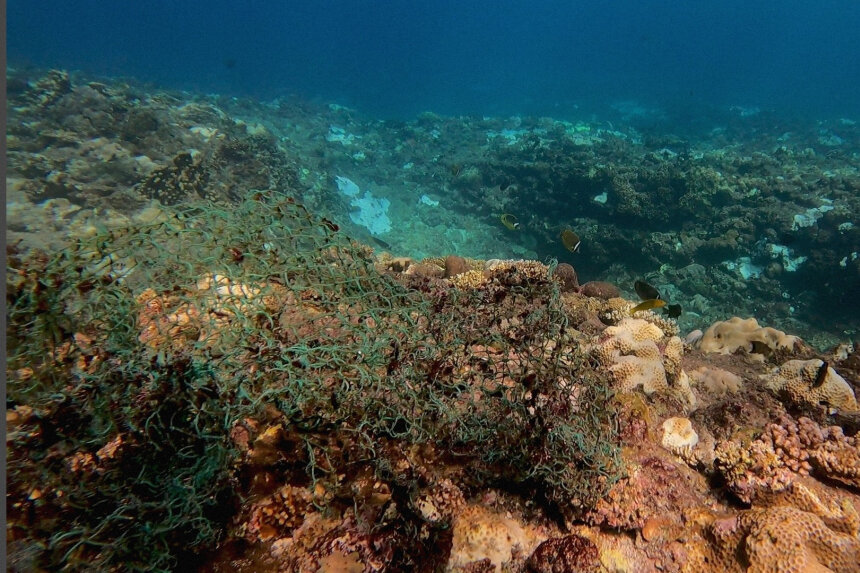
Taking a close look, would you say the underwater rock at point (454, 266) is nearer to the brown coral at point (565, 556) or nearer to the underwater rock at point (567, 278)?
the underwater rock at point (567, 278)

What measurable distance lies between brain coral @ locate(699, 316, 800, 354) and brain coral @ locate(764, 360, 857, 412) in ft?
5.48

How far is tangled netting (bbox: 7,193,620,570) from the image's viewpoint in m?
1.95

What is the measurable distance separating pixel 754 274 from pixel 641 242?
4.19 meters

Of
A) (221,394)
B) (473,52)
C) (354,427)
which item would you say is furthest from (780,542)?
(473,52)

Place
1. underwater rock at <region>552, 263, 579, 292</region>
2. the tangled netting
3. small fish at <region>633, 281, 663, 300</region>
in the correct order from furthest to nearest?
underwater rock at <region>552, 263, 579, 292</region>
small fish at <region>633, 281, 663, 300</region>
the tangled netting

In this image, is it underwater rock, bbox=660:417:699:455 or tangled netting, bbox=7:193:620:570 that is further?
underwater rock, bbox=660:417:699:455

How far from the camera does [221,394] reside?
6.95 feet

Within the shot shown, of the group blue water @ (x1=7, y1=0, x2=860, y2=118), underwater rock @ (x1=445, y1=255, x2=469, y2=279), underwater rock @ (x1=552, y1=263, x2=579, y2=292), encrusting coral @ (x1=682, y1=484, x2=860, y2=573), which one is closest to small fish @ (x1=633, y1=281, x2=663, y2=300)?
underwater rock @ (x1=552, y1=263, x2=579, y2=292)

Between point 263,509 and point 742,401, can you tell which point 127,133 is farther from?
point 742,401

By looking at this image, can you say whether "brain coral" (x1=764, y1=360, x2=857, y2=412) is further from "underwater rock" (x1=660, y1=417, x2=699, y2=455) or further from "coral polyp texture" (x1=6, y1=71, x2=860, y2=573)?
"underwater rock" (x1=660, y1=417, x2=699, y2=455)

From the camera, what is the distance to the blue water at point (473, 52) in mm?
48906

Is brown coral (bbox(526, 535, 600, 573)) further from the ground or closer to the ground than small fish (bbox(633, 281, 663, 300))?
closer to the ground

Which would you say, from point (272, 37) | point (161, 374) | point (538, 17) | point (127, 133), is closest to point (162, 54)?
point (272, 37)

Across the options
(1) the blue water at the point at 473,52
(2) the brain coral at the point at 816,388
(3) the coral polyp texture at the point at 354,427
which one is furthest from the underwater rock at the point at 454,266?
(1) the blue water at the point at 473,52
